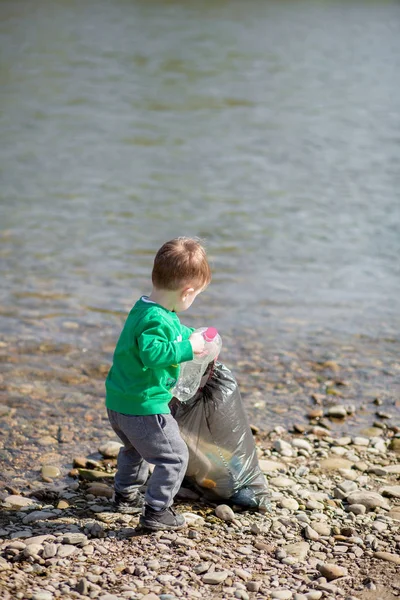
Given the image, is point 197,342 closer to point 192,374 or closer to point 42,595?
point 192,374

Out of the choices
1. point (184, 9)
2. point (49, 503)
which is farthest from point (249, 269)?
point (184, 9)

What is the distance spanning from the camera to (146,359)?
155 inches

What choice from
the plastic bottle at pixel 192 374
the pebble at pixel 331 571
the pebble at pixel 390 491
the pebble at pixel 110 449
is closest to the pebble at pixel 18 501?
the pebble at pixel 110 449

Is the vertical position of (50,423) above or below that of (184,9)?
below

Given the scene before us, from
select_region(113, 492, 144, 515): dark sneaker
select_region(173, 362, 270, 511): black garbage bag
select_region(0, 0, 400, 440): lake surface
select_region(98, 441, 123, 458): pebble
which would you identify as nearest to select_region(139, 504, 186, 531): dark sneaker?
select_region(113, 492, 144, 515): dark sneaker

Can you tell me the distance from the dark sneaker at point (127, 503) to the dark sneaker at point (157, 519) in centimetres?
23

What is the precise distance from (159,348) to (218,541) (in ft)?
3.27

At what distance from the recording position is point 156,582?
372 centimetres

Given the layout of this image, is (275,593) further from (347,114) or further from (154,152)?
(347,114)

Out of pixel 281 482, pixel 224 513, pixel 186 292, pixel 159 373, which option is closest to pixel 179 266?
pixel 186 292

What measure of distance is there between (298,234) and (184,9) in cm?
3017

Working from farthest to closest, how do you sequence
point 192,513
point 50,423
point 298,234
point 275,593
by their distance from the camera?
point 298,234, point 50,423, point 192,513, point 275,593

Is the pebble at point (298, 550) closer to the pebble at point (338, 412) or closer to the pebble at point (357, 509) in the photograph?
the pebble at point (357, 509)

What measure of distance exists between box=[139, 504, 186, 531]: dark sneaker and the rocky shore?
0.04 m
